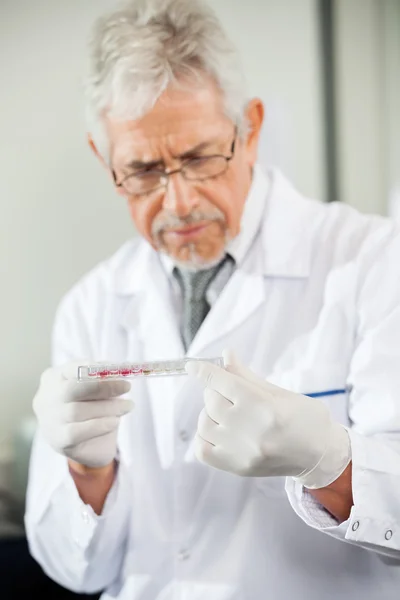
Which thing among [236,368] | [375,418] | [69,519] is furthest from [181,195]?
[69,519]

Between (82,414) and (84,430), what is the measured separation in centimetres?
2

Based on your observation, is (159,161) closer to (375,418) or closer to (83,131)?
(83,131)

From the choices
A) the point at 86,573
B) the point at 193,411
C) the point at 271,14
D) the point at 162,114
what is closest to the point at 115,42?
the point at 162,114

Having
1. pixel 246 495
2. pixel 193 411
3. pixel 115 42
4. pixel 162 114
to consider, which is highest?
pixel 115 42

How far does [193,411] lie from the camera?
1087mm

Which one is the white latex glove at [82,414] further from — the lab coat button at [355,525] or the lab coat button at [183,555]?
the lab coat button at [355,525]

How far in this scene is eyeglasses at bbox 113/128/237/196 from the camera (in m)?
1.06

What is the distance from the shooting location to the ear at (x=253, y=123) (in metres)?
1.11

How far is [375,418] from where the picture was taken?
0.98 metres

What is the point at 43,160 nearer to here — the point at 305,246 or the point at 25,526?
the point at 305,246

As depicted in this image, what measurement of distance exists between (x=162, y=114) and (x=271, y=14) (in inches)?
11.3

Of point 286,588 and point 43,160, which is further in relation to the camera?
point 43,160

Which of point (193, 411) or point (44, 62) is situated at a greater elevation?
point (44, 62)

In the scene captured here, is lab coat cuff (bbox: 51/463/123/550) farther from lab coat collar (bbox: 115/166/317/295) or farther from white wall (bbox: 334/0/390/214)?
white wall (bbox: 334/0/390/214)
